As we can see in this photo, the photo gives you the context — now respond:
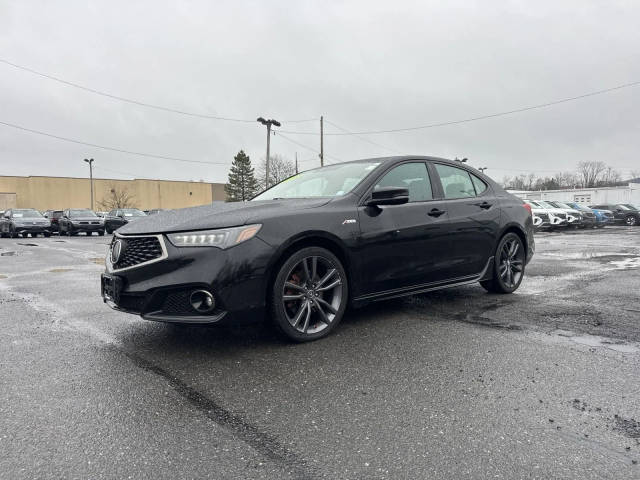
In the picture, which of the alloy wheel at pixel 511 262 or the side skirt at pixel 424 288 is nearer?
the side skirt at pixel 424 288

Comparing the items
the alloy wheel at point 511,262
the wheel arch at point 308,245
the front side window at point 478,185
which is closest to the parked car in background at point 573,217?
the alloy wheel at point 511,262

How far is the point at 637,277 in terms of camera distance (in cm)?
678

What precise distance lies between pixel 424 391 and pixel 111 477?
170 cm

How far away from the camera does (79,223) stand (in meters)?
25.8

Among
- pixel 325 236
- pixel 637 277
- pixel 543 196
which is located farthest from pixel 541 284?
pixel 543 196

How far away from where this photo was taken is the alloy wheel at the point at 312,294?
3551 mm

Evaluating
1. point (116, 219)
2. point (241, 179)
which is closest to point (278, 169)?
point (241, 179)

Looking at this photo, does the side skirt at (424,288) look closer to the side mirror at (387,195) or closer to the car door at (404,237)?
the car door at (404,237)

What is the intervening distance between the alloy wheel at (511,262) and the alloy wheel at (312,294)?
2.55 m

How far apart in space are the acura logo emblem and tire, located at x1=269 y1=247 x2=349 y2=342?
4.08ft

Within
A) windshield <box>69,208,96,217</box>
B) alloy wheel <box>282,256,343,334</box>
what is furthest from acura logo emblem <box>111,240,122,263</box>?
windshield <box>69,208,96,217</box>

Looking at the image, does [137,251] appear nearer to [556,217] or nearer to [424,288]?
[424,288]

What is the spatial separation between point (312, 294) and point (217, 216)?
0.96m

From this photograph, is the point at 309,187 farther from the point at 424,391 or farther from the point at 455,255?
the point at 424,391
